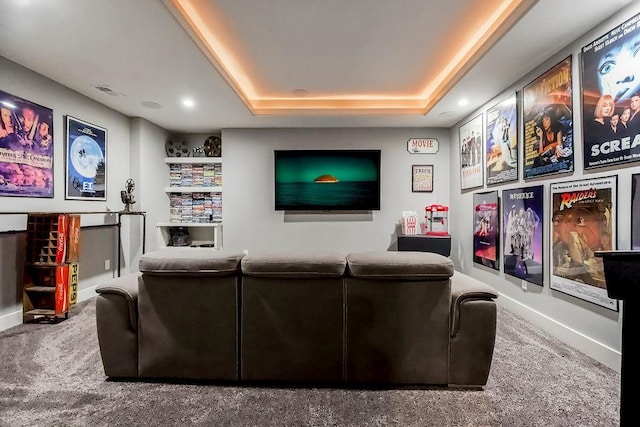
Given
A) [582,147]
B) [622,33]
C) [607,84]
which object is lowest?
[582,147]

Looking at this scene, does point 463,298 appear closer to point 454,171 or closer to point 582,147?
point 582,147

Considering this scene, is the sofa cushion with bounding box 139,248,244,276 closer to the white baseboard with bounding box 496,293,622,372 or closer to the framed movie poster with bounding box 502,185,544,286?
the white baseboard with bounding box 496,293,622,372

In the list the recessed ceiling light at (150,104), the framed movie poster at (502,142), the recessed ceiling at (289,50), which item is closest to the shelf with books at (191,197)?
the recessed ceiling at (289,50)

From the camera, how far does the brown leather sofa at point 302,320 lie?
1772 mm

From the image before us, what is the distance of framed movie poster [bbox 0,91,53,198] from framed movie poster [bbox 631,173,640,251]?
488 centimetres

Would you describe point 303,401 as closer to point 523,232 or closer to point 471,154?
point 523,232

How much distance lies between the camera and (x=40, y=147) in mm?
3205

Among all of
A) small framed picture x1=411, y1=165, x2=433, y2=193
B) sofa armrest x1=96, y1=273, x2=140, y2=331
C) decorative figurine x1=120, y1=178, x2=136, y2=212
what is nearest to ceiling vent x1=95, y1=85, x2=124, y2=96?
decorative figurine x1=120, y1=178, x2=136, y2=212

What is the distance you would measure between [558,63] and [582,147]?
0.80 m

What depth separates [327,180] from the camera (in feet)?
17.0

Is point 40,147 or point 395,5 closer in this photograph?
point 395,5

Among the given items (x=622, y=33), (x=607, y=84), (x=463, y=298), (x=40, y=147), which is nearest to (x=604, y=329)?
(x=463, y=298)

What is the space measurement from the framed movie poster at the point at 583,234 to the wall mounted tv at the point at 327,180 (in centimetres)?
274

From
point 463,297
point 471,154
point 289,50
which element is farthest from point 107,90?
point 471,154
